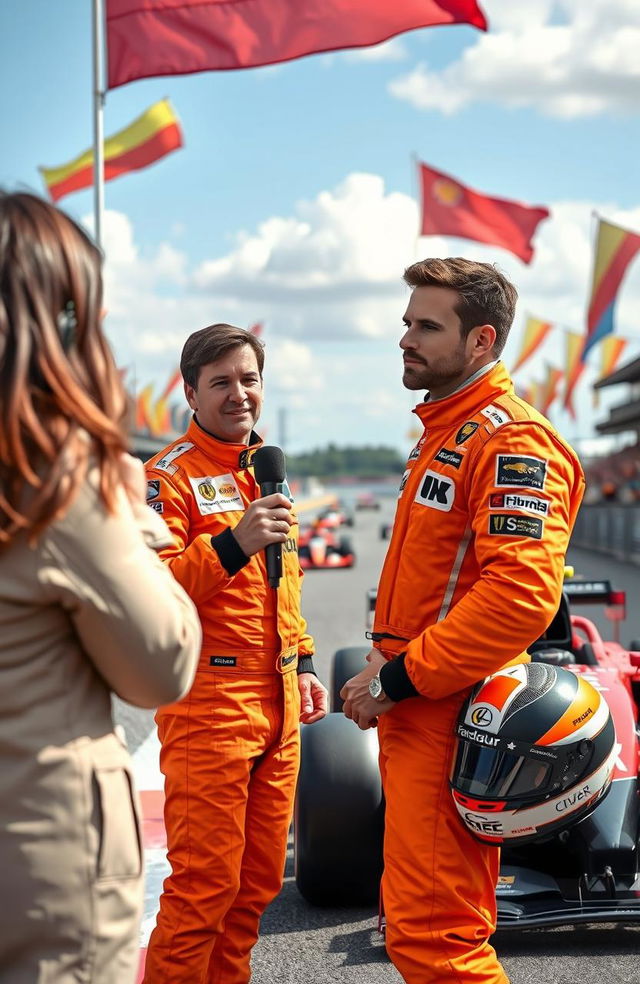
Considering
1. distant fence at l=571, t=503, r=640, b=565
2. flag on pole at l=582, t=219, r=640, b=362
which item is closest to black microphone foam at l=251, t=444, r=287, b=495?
flag on pole at l=582, t=219, r=640, b=362

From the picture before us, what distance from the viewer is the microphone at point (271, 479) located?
2.80 meters

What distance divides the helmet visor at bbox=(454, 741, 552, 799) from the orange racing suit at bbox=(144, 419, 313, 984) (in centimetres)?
55

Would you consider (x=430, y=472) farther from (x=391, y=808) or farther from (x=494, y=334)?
(x=391, y=808)

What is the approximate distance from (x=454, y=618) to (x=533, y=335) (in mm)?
35669

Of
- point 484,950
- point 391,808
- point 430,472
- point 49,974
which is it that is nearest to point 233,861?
point 391,808

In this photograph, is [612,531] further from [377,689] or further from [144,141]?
[377,689]

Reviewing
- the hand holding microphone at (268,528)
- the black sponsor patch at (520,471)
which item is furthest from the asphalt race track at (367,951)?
the black sponsor patch at (520,471)

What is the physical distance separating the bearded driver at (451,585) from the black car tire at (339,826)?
4.16 feet

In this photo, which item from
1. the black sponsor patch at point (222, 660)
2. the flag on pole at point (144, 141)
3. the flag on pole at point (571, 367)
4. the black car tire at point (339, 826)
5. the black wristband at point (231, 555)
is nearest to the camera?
the black wristband at point (231, 555)

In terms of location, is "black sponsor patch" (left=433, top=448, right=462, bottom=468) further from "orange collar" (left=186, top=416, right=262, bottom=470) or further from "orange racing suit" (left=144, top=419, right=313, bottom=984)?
"orange collar" (left=186, top=416, right=262, bottom=470)

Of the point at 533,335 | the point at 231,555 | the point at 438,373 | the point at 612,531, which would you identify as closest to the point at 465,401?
the point at 438,373

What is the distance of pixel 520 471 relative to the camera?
8.07 ft

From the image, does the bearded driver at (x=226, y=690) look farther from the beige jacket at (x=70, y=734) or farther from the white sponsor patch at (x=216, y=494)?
the beige jacket at (x=70, y=734)

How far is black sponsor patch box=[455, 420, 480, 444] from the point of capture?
2.55 meters
